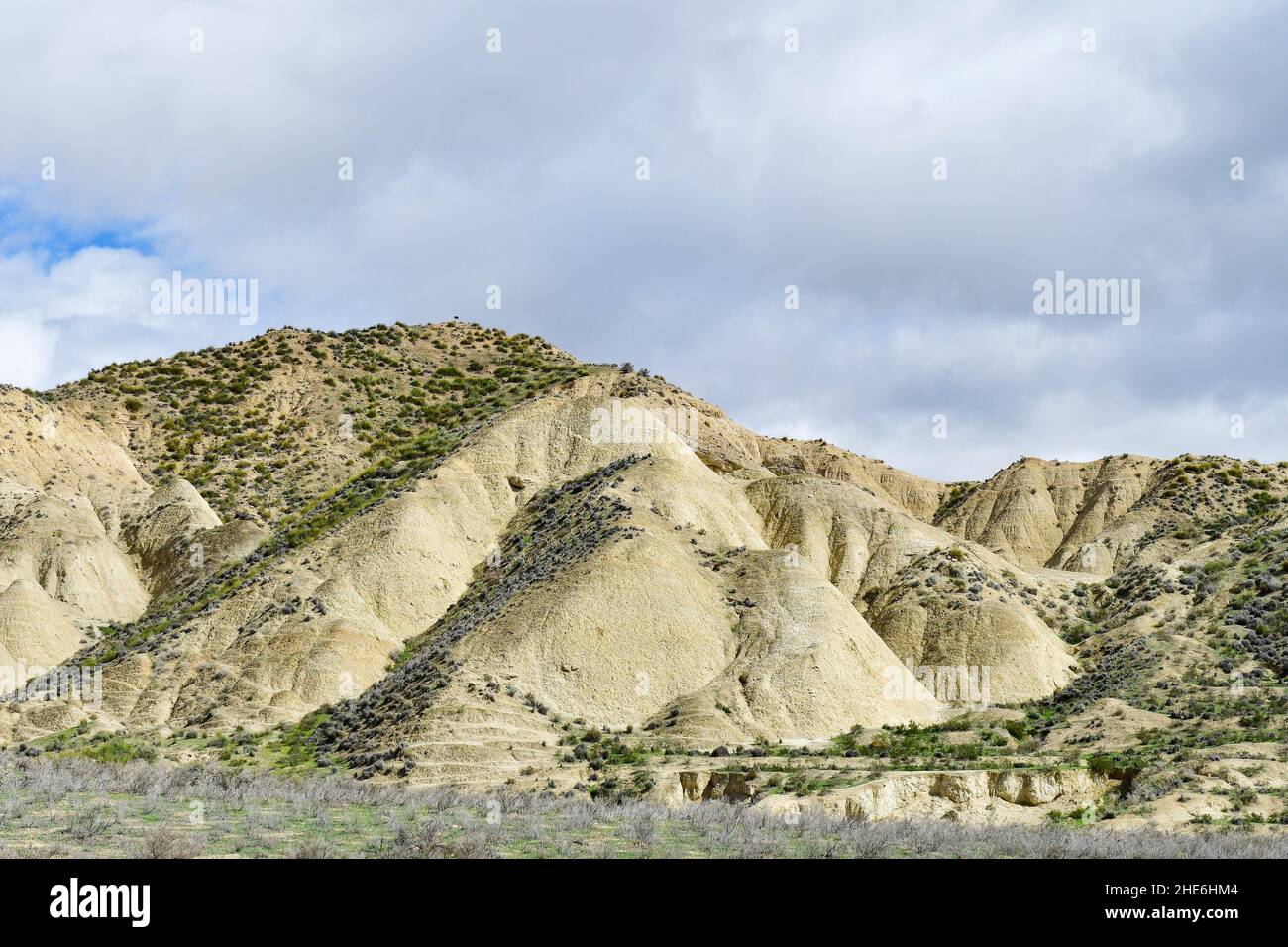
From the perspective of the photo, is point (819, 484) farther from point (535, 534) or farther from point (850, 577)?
point (535, 534)

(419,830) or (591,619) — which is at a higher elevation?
(591,619)

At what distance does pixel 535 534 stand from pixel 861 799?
28.3 metres

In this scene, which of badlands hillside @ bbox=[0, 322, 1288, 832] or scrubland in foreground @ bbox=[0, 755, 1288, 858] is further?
badlands hillside @ bbox=[0, 322, 1288, 832]

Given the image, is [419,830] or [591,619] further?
[591,619]

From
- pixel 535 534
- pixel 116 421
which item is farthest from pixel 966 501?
pixel 116 421

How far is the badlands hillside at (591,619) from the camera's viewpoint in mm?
37844

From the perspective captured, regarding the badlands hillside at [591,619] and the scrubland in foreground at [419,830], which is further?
the badlands hillside at [591,619]

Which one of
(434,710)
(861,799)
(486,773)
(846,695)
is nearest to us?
(861,799)

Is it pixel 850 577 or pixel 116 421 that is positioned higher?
pixel 116 421

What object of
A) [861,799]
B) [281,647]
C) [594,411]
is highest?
[594,411]

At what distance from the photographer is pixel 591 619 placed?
46.5 m

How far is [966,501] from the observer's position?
4257 inches

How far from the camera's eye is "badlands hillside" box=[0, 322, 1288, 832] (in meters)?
37.8
